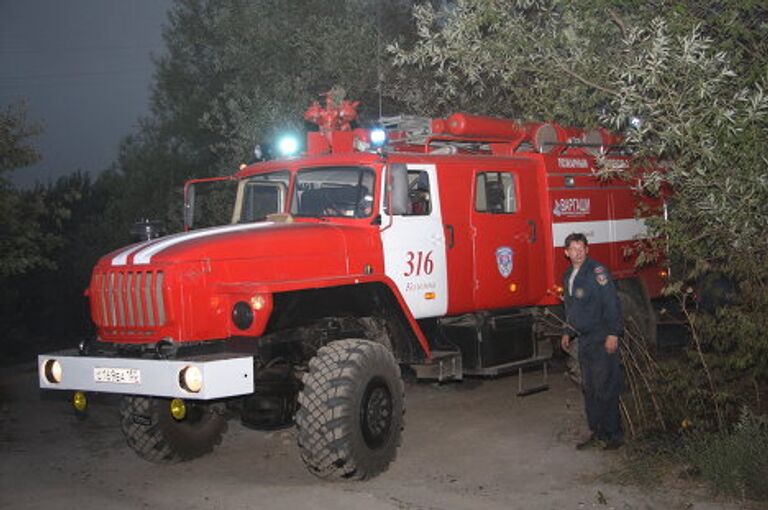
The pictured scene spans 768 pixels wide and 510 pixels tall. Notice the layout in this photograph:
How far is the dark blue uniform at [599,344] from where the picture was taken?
661 centimetres

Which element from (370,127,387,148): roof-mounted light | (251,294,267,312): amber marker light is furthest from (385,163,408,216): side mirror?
(251,294,267,312): amber marker light

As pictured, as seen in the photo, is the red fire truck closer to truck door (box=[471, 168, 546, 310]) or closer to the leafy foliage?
truck door (box=[471, 168, 546, 310])

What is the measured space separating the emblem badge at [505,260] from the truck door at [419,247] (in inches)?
28.1

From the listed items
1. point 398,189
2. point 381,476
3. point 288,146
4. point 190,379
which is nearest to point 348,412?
point 381,476

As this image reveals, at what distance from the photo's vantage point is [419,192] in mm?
7273

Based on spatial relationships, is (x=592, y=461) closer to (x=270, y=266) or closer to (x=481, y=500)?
(x=481, y=500)

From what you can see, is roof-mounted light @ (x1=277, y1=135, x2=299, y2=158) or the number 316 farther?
roof-mounted light @ (x1=277, y1=135, x2=299, y2=158)

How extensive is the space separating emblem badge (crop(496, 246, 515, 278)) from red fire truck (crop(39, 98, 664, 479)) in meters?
0.02

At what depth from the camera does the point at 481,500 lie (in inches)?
220

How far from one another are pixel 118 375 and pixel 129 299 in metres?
0.52

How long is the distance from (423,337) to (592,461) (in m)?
1.55

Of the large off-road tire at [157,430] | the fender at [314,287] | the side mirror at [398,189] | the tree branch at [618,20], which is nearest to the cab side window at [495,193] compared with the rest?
the side mirror at [398,189]

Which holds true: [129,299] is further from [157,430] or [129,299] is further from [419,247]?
[419,247]

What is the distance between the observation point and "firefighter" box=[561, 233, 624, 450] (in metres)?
6.61
